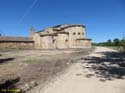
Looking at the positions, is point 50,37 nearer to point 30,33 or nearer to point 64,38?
point 64,38

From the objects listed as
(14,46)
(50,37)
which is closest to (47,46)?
(50,37)

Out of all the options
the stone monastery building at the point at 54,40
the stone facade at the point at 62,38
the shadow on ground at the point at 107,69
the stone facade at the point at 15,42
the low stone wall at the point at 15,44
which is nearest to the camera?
the shadow on ground at the point at 107,69

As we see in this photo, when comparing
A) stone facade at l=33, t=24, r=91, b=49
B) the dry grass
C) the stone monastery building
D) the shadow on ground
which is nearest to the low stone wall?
the stone monastery building

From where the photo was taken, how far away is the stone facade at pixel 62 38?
165 feet

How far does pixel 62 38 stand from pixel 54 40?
7.83ft

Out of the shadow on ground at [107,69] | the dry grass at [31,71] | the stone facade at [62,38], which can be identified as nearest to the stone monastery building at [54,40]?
the stone facade at [62,38]

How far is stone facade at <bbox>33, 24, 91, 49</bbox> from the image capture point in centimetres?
5031

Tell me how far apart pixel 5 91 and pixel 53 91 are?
5.86 ft

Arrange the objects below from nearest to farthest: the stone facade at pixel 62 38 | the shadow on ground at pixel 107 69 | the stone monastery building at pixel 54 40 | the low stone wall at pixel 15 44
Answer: the shadow on ground at pixel 107 69 → the low stone wall at pixel 15 44 → the stone monastery building at pixel 54 40 → the stone facade at pixel 62 38

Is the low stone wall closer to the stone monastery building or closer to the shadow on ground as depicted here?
the stone monastery building

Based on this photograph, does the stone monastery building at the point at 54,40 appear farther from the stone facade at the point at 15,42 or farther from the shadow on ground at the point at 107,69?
the shadow on ground at the point at 107,69

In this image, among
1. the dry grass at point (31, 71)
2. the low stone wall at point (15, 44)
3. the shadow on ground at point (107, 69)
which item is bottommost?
the shadow on ground at point (107, 69)

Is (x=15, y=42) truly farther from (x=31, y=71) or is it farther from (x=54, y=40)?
(x=31, y=71)


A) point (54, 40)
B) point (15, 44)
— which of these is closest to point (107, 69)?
Answer: point (54, 40)
